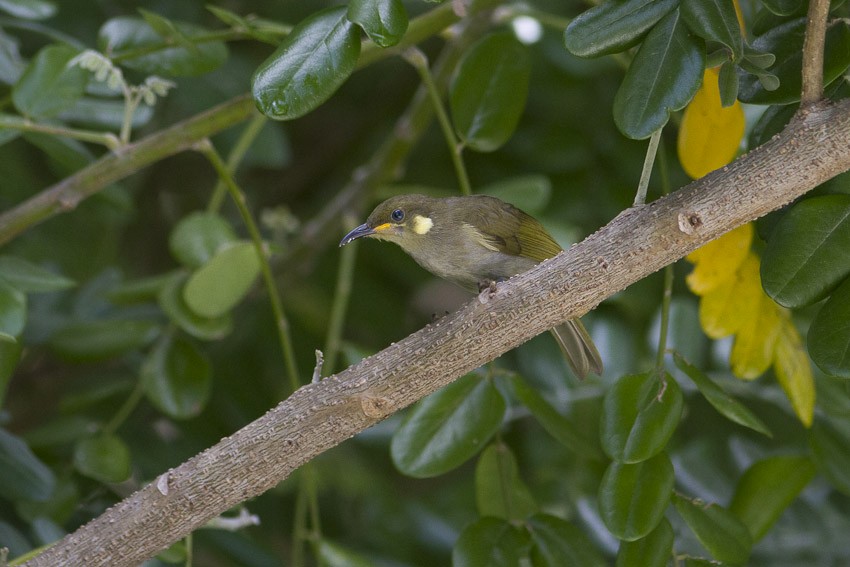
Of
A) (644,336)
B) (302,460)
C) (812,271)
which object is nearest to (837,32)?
(812,271)

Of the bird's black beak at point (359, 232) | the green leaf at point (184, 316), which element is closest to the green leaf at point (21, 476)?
the green leaf at point (184, 316)

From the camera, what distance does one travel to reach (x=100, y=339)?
235 cm

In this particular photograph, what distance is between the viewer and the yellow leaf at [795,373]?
1.85m

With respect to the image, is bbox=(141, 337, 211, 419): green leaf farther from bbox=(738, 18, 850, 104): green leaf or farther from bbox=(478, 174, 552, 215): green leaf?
bbox=(738, 18, 850, 104): green leaf

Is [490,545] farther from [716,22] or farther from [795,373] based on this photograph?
[716,22]

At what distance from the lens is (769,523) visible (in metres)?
2.07

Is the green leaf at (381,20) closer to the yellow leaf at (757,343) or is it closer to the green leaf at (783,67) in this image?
the green leaf at (783,67)

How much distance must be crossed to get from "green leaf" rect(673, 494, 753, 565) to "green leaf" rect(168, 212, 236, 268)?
116 centimetres

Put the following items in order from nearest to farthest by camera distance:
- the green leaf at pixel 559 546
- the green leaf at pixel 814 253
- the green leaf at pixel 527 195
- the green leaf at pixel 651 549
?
the green leaf at pixel 814 253, the green leaf at pixel 651 549, the green leaf at pixel 559 546, the green leaf at pixel 527 195

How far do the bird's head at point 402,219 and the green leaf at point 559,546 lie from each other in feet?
2.43

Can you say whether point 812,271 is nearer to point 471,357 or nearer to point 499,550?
point 471,357

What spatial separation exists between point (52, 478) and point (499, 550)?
932mm

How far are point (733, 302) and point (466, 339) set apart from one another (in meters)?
0.62

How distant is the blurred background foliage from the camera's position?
1.92m
